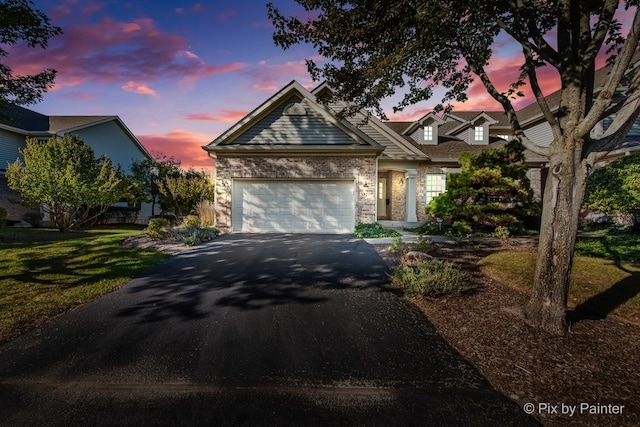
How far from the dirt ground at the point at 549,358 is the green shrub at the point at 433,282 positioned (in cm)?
16

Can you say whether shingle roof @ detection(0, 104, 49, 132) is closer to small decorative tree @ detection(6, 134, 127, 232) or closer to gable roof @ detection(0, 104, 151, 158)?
gable roof @ detection(0, 104, 151, 158)

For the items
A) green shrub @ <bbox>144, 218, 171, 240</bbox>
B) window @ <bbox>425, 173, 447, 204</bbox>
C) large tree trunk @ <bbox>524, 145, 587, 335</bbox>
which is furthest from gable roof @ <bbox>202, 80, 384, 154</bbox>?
large tree trunk @ <bbox>524, 145, 587, 335</bbox>

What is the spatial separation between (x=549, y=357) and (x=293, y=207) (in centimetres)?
1046

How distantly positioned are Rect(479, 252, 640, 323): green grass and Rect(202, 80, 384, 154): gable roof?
7.17m

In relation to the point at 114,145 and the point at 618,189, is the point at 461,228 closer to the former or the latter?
the point at 618,189

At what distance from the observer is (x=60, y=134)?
1867 centimetres

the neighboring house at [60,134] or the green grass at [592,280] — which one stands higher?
the neighboring house at [60,134]

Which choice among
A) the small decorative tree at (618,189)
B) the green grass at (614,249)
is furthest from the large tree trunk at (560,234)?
the small decorative tree at (618,189)

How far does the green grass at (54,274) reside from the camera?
4348mm

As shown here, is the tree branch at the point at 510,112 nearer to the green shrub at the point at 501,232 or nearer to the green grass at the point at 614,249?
the green grass at the point at 614,249

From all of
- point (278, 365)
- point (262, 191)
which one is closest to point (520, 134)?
point (278, 365)

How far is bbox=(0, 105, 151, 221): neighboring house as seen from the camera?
57.4 ft

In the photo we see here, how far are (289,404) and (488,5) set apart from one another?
18.5 ft

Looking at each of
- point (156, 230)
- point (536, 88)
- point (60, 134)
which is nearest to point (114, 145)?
point (60, 134)
